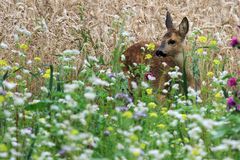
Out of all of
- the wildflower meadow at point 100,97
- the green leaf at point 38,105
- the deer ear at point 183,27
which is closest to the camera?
the wildflower meadow at point 100,97

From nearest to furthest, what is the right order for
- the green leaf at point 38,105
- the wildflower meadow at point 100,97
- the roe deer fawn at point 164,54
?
1. the wildflower meadow at point 100,97
2. the green leaf at point 38,105
3. the roe deer fawn at point 164,54

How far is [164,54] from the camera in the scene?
9797mm

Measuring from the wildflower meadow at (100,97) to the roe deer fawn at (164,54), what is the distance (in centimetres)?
16

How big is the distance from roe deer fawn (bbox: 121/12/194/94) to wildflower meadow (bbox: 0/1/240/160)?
0.16 meters

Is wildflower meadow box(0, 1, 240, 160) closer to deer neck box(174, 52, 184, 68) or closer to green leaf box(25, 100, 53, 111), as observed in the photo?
green leaf box(25, 100, 53, 111)

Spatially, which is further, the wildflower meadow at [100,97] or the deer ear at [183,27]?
the deer ear at [183,27]

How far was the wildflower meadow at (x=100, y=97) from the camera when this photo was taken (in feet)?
16.0

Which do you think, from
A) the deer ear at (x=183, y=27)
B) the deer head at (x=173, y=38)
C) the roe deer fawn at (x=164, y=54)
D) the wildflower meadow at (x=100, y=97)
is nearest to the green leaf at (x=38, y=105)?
the wildflower meadow at (x=100, y=97)

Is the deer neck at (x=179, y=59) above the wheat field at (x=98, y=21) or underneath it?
underneath

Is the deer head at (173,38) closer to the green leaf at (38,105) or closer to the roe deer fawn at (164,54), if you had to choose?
the roe deer fawn at (164,54)

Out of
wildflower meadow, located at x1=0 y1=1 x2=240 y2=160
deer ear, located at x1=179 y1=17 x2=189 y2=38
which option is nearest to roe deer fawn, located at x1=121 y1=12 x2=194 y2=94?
deer ear, located at x1=179 y1=17 x2=189 y2=38

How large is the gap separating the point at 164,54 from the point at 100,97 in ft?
8.68

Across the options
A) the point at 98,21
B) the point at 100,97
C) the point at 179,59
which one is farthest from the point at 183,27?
the point at 100,97

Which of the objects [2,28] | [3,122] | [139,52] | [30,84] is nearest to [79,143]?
[3,122]
